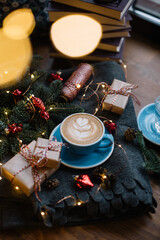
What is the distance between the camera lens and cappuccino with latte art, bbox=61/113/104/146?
28.9 inches

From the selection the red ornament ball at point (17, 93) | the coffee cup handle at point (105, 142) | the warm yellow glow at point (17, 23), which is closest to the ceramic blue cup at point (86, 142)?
the coffee cup handle at point (105, 142)

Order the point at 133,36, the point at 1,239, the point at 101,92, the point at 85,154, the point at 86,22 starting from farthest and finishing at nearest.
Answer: the point at 133,36 → the point at 86,22 → the point at 101,92 → the point at 85,154 → the point at 1,239

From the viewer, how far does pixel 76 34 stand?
3.57 ft

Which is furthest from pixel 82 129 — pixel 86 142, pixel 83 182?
pixel 83 182

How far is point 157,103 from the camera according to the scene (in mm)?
839

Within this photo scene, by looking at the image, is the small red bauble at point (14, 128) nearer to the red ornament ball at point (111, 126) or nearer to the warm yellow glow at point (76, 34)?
the red ornament ball at point (111, 126)

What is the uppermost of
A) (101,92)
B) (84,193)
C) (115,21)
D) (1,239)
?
(115,21)

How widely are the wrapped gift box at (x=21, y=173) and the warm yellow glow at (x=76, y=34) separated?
0.61 meters

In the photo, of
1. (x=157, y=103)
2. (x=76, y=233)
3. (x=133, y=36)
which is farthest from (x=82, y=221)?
(x=133, y=36)

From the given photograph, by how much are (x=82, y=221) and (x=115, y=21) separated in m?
0.84

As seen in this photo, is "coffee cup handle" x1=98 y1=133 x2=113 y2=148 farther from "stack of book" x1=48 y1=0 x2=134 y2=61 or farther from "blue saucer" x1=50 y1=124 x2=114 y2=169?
"stack of book" x1=48 y1=0 x2=134 y2=61

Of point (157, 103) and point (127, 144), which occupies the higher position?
point (157, 103)

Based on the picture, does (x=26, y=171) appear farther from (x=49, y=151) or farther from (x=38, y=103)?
(x=38, y=103)

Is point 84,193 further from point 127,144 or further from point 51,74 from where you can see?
point 51,74
